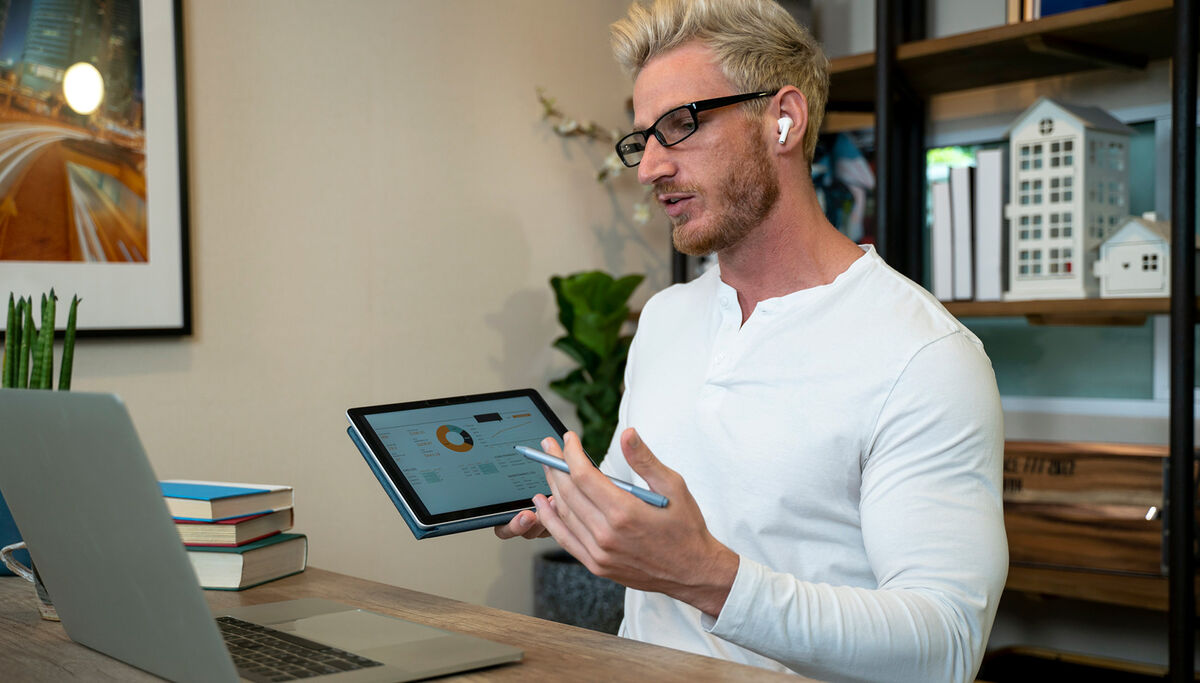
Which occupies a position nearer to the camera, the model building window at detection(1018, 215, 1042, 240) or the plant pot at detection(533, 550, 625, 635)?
the model building window at detection(1018, 215, 1042, 240)

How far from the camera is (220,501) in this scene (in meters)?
1.31

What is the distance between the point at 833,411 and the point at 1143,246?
1.26 metres

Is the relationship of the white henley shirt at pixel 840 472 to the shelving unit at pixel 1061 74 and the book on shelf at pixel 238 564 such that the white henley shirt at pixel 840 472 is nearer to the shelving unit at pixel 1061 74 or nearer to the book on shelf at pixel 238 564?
the book on shelf at pixel 238 564

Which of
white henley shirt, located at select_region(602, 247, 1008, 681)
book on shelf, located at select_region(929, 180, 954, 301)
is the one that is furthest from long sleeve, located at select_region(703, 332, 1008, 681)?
book on shelf, located at select_region(929, 180, 954, 301)

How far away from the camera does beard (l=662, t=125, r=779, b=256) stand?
1.39 metres

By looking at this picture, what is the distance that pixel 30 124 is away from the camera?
73.3 inches

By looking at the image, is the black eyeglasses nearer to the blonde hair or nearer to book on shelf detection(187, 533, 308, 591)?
the blonde hair

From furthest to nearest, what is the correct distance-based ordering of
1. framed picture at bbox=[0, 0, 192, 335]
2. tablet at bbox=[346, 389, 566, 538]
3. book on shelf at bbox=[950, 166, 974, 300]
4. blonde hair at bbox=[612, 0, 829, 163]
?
1. book on shelf at bbox=[950, 166, 974, 300]
2. framed picture at bbox=[0, 0, 192, 335]
3. blonde hair at bbox=[612, 0, 829, 163]
4. tablet at bbox=[346, 389, 566, 538]

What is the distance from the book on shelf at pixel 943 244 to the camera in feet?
7.74

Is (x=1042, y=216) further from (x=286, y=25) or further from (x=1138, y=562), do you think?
(x=286, y=25)

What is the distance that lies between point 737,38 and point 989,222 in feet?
3.81

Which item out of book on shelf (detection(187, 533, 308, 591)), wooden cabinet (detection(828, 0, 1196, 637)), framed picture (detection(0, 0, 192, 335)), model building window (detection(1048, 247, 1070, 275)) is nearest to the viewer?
book on shelf (detection(187, 533, 308, 591))

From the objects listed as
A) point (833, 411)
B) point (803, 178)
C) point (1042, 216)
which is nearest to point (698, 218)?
point (803, 178)

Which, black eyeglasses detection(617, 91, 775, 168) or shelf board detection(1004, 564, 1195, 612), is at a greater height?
black eyeglasses detection(617, 91, 775, 168)
